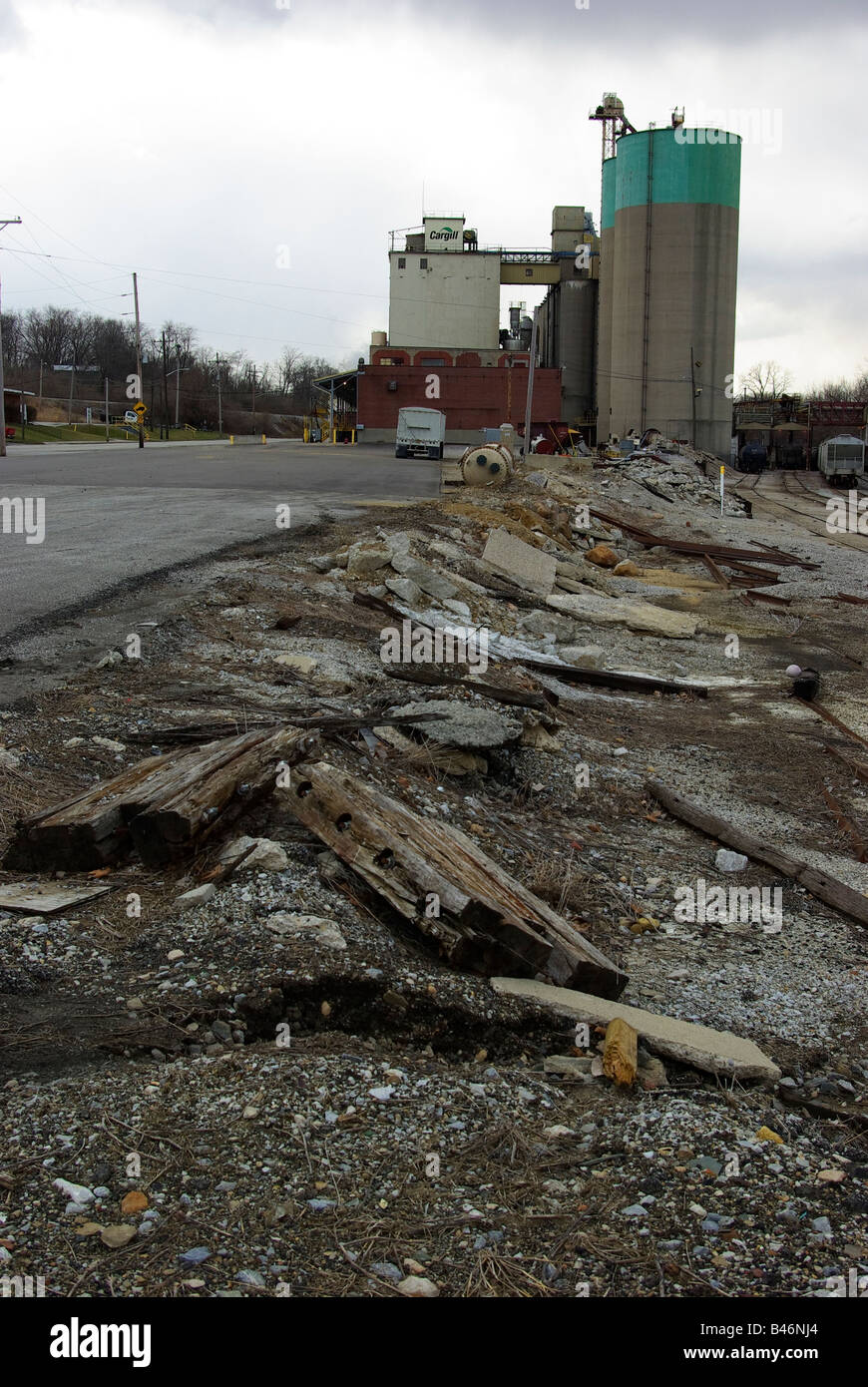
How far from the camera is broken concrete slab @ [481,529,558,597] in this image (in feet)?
51.4

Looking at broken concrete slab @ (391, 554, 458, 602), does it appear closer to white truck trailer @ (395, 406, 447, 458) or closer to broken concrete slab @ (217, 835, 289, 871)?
broken concrete slab @ (217, 835, 289, 871)

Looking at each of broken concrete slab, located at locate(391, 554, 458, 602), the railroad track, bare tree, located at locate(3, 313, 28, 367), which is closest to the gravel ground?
broken concrete slab, located at locate(391, 554, 458, 602)

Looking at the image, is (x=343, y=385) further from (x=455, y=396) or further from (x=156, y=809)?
(x=156, y=809)

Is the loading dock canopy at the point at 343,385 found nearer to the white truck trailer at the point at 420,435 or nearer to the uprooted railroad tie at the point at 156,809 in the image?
the white truck trailer at the point at 420,435

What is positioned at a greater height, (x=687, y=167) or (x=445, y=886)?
(x=687, y=167)

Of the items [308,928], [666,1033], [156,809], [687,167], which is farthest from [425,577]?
[687,167]

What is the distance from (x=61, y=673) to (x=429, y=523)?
1088 centimetres

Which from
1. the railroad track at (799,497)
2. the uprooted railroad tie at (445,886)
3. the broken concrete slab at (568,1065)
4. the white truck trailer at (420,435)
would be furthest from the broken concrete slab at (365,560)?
the white truck trailer at (420,435)

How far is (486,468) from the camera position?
94.3 feet

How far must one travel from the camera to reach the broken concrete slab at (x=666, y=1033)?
13.8 ft

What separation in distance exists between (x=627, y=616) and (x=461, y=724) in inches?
330

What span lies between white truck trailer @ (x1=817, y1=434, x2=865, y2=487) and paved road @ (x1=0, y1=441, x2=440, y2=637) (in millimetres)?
38959

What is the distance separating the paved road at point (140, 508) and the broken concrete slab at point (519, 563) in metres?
3.21
